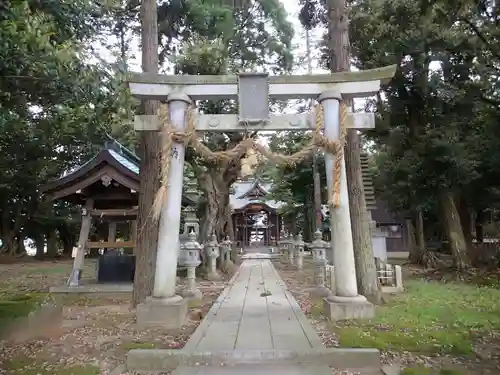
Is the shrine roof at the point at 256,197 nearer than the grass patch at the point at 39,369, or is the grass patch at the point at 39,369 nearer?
the grass patch at the point at 39,369

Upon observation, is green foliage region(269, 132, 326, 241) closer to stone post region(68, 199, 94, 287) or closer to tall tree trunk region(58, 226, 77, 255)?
stone post region(68, 199, 94, 287)

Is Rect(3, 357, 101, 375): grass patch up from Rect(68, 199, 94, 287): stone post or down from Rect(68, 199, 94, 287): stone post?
down

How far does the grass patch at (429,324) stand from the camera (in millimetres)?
5680

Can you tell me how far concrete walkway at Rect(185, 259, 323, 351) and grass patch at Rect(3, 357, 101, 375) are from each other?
115 centimetres

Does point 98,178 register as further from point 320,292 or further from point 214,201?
point 320,292

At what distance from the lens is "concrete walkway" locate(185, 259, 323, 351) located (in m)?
5.60

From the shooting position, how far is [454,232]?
15109 millimetres

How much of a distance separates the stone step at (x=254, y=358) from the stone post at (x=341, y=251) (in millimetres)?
1958

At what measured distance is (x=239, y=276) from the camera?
49.9 ft

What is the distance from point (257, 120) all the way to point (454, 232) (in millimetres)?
10773

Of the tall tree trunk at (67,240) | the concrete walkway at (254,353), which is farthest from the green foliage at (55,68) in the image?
the tall tree trunk at (67,240)

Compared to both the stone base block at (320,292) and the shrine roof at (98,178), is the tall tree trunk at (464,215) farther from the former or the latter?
the shrine roof at (98,178)

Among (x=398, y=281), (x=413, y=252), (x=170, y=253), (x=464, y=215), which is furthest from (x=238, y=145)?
(x=413, y=252)

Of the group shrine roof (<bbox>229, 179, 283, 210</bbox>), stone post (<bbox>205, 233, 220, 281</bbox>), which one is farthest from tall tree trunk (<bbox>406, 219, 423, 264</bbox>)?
shrine roof (<bbox>229, 179, 283, 210</bbox>)
